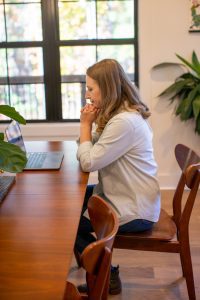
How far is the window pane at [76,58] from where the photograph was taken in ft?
11.9

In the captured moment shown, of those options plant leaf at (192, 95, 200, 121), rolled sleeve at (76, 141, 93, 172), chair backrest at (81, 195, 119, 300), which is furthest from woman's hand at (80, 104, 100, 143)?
plant leaf at (192, 95, 200, 121)

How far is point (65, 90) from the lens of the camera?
3.71 m

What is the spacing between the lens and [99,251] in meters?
1.00

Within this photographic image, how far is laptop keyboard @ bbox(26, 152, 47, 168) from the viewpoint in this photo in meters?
1.99

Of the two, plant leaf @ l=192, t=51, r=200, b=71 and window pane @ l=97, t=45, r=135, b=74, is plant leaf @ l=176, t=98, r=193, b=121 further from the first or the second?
window pane @ l=97, t=45, r=135, b=74

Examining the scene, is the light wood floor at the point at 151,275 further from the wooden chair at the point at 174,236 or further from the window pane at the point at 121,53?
the window pane at the point at 121,53

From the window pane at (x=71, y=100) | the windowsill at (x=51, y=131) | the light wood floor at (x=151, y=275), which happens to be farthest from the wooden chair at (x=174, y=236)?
the window pane at (x=71, y=100)

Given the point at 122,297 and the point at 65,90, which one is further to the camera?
the point at 65,90

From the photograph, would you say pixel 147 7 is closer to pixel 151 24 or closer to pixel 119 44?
pixel 151 24

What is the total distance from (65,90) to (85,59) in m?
0.33

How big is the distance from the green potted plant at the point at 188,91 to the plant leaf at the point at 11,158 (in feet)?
7.09

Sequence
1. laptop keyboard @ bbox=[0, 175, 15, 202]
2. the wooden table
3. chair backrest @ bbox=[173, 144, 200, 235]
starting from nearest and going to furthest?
the wooden table → laptop keyboard @ bbox=[0, 175, 15, 202] → chair backrest @ bbox=[173, 144, 200, 235]

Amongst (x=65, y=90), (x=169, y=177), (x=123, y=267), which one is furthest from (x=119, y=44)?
(x=123, y=267)

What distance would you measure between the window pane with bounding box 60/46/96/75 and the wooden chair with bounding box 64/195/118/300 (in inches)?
100.0
